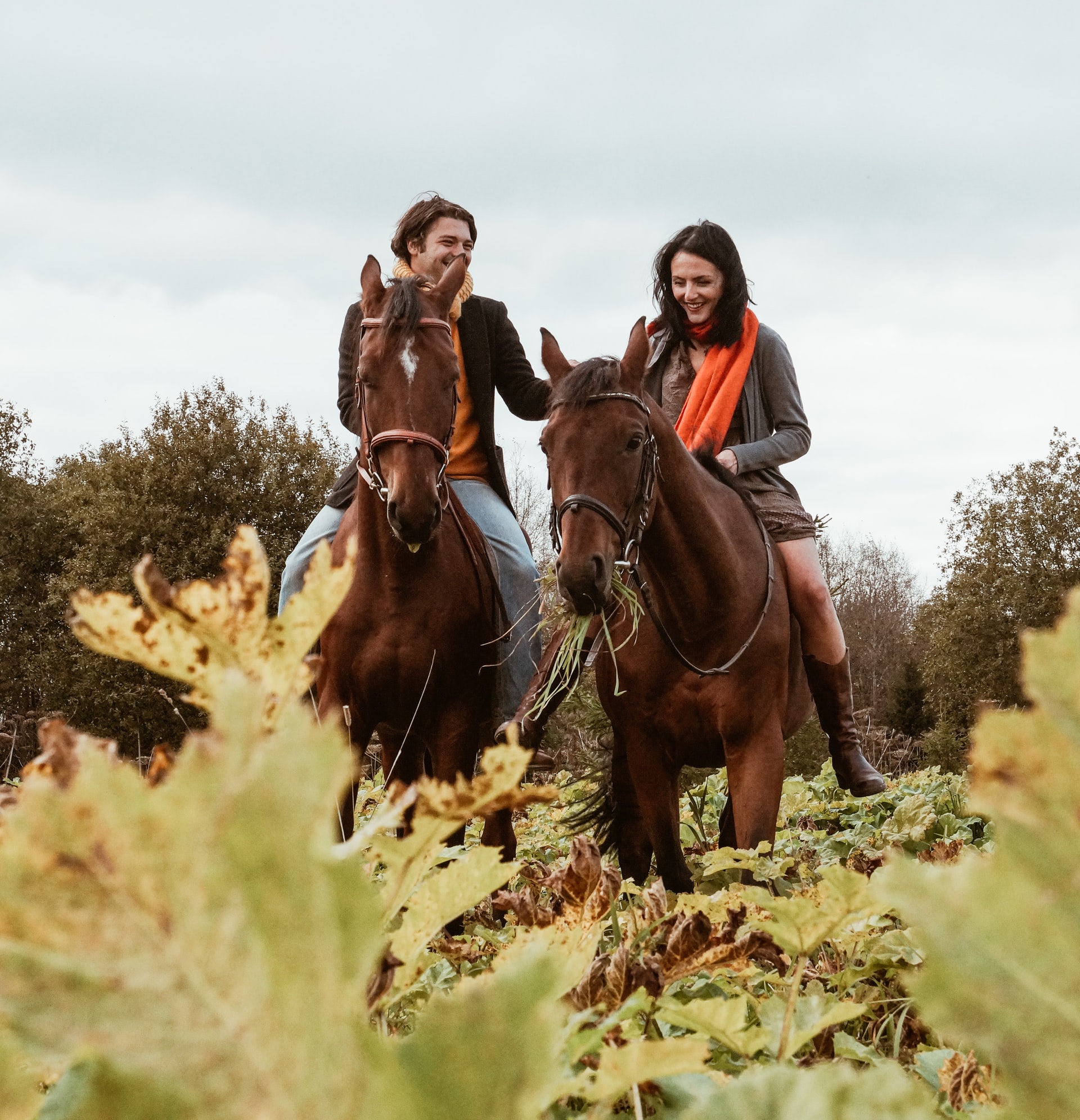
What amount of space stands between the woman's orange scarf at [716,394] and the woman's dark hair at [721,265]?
71mm

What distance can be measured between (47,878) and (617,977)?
82cm

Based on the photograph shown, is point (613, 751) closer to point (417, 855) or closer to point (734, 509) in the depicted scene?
point (734, 509)

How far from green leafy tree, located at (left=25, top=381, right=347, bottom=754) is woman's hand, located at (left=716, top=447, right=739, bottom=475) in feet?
66.7

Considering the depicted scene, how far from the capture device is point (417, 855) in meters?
0.55

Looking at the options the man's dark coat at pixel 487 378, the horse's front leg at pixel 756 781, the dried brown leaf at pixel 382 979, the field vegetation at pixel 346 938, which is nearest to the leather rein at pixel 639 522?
the horse's front leg at pixel 756 781

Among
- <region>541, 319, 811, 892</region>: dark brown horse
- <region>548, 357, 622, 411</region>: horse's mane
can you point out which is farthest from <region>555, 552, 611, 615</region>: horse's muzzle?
<region>548, 357, 622, 411</region>: horse's mane

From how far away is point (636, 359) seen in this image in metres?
4.15

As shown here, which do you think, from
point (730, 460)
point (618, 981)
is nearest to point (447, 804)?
point (618, 981)

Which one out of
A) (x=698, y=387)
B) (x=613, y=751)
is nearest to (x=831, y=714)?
(x=613, y=751)

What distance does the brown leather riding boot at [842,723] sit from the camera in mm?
5051

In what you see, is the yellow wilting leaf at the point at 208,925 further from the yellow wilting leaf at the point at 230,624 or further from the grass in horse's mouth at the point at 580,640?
the grass in horse's mouth at the point at 580,640

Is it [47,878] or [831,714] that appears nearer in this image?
[47,878]

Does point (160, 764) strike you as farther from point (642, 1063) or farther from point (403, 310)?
point (403, 310)

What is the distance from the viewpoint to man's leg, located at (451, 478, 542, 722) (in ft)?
15.6
